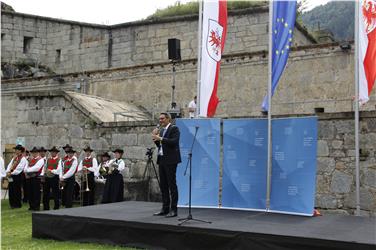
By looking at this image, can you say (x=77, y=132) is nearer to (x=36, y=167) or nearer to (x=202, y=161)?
(x=36, y=167)

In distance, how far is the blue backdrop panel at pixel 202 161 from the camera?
991cm

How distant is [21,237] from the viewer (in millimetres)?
9156

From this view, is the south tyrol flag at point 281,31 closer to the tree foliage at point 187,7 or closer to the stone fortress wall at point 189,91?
the stone fortress wall at point 189,91

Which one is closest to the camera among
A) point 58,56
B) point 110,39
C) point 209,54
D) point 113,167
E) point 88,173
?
point 209,54

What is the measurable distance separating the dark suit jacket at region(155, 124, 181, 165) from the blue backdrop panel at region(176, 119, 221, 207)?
5.11 ft

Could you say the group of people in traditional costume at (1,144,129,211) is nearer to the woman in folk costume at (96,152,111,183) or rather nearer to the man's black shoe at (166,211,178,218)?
the woman in folk costume at (96,152,111,183)

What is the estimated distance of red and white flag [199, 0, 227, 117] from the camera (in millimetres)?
10281

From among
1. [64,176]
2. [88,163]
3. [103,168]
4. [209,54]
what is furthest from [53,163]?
[209,54]

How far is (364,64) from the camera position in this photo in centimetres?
928

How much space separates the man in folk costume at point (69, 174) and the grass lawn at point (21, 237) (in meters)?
1.08

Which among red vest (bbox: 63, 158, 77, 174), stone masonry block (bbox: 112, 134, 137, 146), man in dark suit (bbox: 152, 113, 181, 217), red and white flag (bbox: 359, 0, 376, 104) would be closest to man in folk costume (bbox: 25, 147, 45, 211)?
red vest (bbox: 63, 158, 77, 174)

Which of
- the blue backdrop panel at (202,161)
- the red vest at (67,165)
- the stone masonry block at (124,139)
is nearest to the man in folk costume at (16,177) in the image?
the red vest at (67,165)

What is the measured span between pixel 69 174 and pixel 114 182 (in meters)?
1.24

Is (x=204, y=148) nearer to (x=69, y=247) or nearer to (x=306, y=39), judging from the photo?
(x=69, y=247)
